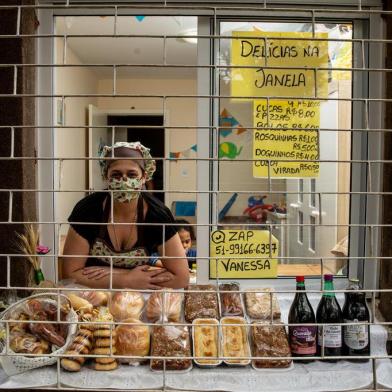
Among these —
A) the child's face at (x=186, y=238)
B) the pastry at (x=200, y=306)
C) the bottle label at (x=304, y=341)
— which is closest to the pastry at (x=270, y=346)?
the bottle label at (x=304, y=341)

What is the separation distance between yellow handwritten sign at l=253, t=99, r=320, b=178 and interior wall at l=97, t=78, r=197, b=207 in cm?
246

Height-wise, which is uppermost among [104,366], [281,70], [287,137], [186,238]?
[281,70]

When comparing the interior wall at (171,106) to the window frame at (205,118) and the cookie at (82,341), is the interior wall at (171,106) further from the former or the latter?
the cookie at (82,341)

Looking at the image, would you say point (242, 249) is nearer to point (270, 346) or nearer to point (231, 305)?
point (231, 305)

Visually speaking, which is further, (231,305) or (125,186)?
(231,305)

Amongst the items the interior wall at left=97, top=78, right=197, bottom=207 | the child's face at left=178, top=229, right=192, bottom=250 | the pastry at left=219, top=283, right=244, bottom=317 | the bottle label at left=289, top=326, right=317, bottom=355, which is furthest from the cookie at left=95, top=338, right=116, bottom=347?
the interior wall at left=97, top=78, right=197, bottom=207

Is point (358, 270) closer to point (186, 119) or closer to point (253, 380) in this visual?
point (253, 380)

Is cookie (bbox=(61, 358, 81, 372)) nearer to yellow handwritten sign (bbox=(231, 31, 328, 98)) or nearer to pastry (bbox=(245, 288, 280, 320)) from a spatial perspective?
pastry (bbox=(245, 288, 280, 320))

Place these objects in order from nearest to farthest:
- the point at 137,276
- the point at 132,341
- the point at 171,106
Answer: the point at 132,341, the point at 137,276, the point at 171,106

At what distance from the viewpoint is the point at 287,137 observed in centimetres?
146

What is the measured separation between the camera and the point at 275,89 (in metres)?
1.45

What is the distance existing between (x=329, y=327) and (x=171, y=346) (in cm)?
42

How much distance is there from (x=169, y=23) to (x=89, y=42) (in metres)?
1.36

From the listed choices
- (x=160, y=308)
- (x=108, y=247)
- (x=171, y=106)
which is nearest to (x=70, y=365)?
(x=160, y=308)
